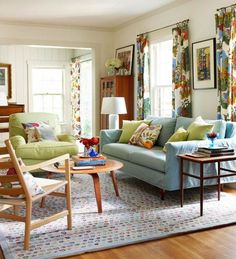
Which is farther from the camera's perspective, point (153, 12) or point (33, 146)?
point (153, 12)

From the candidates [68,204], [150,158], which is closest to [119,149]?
[150,158]

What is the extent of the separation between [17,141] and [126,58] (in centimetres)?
293

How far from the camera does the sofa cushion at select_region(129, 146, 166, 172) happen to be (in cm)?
407

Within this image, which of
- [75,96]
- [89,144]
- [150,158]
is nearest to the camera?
[89,144]

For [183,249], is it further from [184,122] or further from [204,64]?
[204,64]

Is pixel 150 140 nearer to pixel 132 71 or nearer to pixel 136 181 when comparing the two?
pixel 136 181

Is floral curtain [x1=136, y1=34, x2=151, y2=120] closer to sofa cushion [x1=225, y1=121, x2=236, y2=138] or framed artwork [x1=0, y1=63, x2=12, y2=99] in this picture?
sofa cushion [x1=225, y1=121, x2=236, y2=138]

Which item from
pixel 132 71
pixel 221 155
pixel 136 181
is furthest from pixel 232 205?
pixel 132 71

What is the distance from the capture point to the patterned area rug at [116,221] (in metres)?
2.86

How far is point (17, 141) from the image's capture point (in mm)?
5168

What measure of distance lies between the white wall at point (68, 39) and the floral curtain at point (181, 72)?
2.29 metres

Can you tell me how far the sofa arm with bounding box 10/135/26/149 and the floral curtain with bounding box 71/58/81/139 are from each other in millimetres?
4172

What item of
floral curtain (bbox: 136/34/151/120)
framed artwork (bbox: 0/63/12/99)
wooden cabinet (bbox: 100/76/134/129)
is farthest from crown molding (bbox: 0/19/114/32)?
framed artwork (bbox: 0/63/12/99)

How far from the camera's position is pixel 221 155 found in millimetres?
3830
